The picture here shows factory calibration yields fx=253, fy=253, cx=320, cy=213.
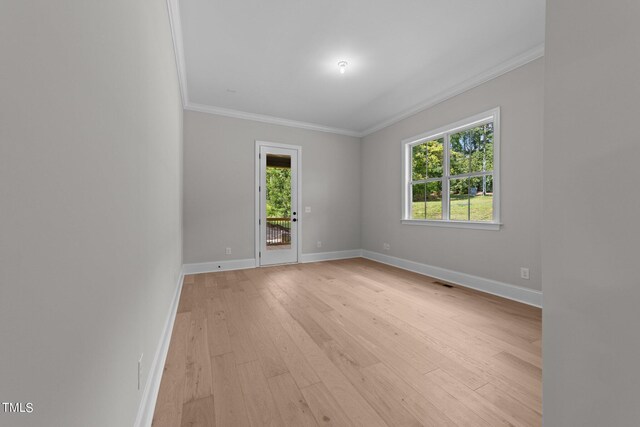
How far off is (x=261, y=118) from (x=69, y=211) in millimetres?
4603

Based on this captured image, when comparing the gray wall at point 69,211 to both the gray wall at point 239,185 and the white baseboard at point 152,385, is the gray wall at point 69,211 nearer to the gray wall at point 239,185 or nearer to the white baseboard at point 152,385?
the white baseboard at point 152,385

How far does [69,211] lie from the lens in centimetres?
56

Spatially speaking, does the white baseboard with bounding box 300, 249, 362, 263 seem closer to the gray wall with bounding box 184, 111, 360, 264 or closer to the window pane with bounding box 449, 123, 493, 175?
the gray wall with bounding box 184, 111, 360, 264

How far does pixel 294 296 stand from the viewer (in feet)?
10.4

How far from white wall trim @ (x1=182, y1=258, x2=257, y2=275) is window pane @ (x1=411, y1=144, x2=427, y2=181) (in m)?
3.35

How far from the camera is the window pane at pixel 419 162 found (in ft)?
14.3

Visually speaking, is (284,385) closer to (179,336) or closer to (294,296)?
(179,336)

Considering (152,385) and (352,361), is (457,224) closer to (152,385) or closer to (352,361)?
(352,361)

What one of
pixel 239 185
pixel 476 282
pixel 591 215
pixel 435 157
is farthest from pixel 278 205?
pixel 591 215

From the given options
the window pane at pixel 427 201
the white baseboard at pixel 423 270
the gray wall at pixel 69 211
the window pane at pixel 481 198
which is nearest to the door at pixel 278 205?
the white baseboard at pixel 423 270

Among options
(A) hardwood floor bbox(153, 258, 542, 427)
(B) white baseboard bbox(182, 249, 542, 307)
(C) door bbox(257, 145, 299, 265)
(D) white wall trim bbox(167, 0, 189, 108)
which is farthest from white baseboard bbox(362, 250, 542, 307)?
(D) white wall trim bbox(167, 0, 189, 108)

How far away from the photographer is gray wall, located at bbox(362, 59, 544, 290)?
284 cm

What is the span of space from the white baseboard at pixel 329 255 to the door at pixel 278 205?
23cm

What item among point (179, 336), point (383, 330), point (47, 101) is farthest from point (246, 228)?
point (47, 101)
